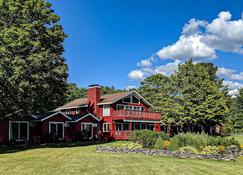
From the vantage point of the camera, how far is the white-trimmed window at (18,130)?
28.8m

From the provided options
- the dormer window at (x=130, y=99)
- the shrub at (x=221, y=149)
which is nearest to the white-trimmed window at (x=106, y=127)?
the dormer window at (x=130, y=99)

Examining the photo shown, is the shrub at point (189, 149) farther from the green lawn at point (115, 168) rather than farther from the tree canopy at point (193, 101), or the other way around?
the tree canopy at point (193, 101)

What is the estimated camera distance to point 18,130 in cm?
2939

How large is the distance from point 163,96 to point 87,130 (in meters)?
18.6

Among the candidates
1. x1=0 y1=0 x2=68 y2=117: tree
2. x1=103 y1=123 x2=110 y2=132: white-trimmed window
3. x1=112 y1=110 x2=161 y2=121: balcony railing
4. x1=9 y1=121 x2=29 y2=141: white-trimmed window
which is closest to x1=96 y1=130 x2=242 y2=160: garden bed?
x1=0 y1=0 x2=68 y2=117: tree

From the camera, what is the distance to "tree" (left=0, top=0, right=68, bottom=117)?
2094 cm

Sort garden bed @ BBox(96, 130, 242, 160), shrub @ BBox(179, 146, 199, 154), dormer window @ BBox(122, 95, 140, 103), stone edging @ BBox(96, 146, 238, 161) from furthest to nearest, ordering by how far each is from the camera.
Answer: dormer window @ BBox(122, 95, 140, 103) < shrub @ BBox(179, 146, 199, 154) < garden bed @ BBox(96, 130, 242, 160) < stone edging @ BBox(96, 146, 238, 161)

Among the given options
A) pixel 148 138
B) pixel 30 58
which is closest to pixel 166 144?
pixel 148 138

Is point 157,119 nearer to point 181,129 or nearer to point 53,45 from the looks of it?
point 181,129

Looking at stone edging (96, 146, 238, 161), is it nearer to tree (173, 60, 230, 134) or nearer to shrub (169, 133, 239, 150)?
shrub (169, 133, 239, 150)

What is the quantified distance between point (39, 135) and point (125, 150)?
14.4m

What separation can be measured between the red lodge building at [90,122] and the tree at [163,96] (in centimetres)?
208

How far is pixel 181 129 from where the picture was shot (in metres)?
45.9

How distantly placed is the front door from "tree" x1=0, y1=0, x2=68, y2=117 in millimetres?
9485
